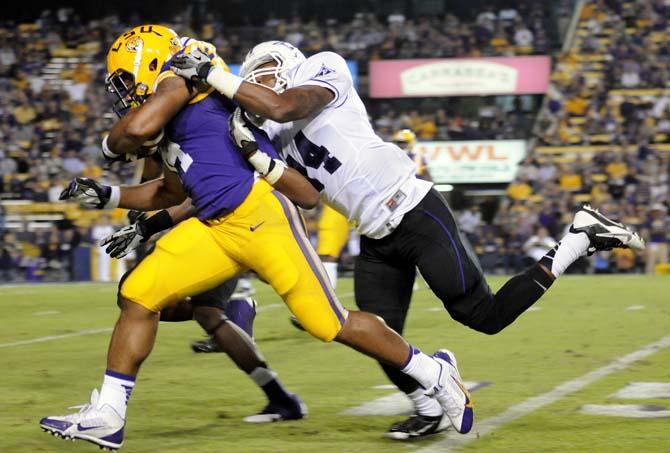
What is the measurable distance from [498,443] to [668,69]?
59.6 ft

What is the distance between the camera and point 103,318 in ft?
33.6

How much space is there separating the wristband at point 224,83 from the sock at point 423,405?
52.5 inches

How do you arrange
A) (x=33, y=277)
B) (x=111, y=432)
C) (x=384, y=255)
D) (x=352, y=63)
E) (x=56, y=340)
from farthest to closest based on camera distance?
(x=352, y=63)
(x=33, y=277)
(x=56, y=340)
(x=384, y=255)
(x=111, y=432)

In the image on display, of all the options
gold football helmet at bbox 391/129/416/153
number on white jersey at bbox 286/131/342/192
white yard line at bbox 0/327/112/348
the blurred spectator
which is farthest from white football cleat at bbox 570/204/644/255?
the blurred spectator

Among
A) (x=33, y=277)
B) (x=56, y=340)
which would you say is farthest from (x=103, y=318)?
(x=33, y=277)

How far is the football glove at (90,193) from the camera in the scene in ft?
14.4

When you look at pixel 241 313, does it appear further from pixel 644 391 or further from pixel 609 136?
pixel 609 136

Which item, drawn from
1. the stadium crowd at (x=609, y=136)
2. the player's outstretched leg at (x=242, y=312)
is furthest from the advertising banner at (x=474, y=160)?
the player's outstretched leg at (x=242, y=312)

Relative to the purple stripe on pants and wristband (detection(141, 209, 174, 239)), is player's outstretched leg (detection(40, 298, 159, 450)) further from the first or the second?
wristband (detection(141, 209, 174, 239))

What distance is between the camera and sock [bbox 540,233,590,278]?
15.4 feet

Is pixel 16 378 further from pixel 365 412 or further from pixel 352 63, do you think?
pixel 352 63

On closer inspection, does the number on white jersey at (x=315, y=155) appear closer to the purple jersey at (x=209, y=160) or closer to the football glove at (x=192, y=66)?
the purple jersey at (x=209, y=160)

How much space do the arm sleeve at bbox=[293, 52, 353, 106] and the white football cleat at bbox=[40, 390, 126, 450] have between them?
134 cm

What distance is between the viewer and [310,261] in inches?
162
